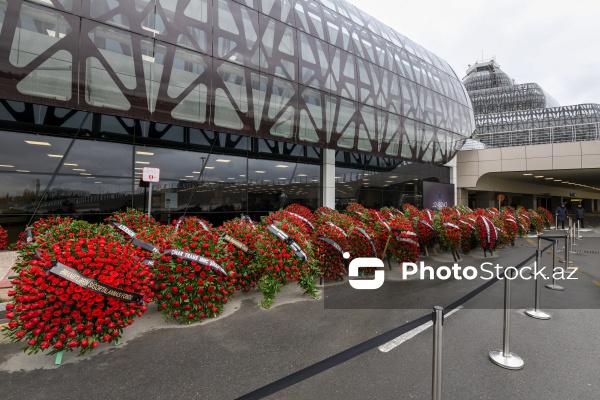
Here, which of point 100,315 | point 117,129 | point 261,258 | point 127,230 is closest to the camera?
point 100,315

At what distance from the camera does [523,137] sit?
26109 millimetres

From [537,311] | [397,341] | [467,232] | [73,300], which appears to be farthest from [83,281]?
[467,232]

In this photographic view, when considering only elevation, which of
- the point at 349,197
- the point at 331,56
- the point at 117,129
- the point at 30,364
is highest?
the point at 331,56

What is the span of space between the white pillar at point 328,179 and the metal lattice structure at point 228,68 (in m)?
1.43

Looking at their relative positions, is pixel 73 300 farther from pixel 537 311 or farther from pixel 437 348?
pixel 537 311

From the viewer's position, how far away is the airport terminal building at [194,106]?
9.48 m

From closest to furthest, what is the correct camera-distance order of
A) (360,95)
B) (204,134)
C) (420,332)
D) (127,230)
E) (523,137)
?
(420,332) → (127,230) → (204,134) → (360,95) → (523,137)

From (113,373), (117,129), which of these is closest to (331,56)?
(117,129)

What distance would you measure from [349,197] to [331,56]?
8457 millimetres

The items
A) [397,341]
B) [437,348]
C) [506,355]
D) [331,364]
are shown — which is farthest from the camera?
[397,341]

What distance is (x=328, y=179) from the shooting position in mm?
17859

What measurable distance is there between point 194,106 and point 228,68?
2378 millimetres

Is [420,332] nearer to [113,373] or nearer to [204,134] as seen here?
[113,373]

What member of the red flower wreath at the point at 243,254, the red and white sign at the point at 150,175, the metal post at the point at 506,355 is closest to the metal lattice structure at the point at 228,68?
the red and white sign at the point at 150,175
